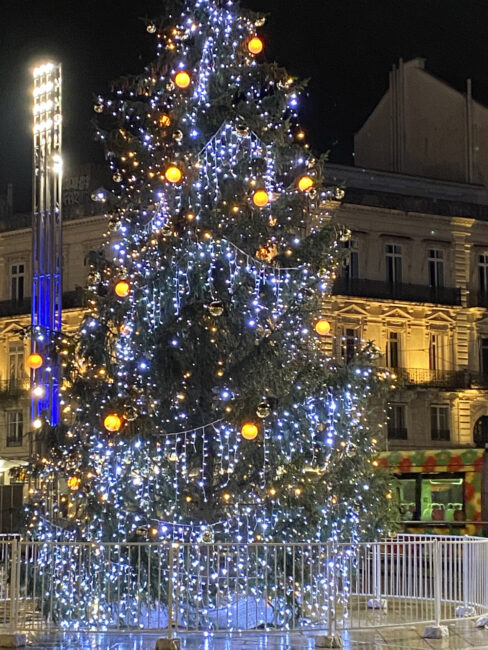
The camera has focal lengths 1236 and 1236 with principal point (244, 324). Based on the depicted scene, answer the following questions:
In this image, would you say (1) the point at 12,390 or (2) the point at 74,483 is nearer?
(2) the point at 74,483

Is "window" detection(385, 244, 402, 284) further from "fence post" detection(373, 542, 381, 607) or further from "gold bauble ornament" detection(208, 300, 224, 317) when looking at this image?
"gold bauble ornament" detection(208, 300, 224, 317)

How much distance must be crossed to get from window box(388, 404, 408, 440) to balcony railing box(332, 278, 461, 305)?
4391 mm

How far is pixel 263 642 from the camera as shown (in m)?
13.1

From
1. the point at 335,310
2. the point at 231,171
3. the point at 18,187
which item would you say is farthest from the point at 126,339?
the point at 18,187

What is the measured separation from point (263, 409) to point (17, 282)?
38.5 metres

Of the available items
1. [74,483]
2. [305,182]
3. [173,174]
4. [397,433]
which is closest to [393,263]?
[397,433]

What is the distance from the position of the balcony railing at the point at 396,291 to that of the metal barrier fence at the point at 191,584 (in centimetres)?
3372

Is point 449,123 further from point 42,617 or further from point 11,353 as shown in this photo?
point 42,617

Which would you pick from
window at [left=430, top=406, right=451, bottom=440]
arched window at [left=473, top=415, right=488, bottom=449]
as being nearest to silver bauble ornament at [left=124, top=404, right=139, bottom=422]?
window at [left=430, top=406, right=451, bottom=440]

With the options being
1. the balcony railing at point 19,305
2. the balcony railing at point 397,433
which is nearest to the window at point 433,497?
the balcony railing at point 397,433

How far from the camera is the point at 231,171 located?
15.1 m

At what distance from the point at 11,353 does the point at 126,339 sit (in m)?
36.5

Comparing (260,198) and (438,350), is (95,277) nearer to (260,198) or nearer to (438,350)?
(260,198)

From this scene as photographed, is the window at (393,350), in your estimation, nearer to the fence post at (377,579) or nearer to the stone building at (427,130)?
the stone building at (427,130)
